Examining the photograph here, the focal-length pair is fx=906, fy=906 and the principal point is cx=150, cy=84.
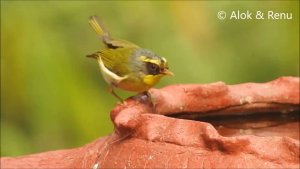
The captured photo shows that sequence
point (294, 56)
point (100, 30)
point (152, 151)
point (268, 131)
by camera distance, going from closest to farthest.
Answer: point (152, 151) < point (268, 131) < point (100, 30) < point (294, 56)

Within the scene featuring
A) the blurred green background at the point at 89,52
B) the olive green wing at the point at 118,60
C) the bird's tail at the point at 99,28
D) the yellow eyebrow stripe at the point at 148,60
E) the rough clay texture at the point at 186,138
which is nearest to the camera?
the rough clay texture at the point at 186,138

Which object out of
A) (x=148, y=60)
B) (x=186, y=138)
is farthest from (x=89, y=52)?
(x=186, y=138)

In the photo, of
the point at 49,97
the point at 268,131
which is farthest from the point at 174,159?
the point at 49,97

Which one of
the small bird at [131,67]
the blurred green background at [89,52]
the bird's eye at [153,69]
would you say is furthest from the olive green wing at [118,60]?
the blurred green background at [89,52]

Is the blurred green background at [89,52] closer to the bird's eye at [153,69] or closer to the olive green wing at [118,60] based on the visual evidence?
the olive green wing at [118,60]

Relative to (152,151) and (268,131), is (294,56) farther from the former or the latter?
(152,151)

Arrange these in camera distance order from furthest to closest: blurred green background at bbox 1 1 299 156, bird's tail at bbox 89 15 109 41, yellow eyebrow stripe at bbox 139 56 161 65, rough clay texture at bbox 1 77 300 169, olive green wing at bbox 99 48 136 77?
blurred green background at bbox 1 1 299 156 → bird's tail at bbox 89 15 109 41 → olive green wing at bbox 99 48 136 77 → yellow eyebrow stripe at bbox 139 56 161 65 → rough clay texture at bbox 1 77 300 169

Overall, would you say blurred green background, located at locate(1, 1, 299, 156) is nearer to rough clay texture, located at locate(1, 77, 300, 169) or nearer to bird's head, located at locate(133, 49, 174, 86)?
rough clay texture, located at locate(1, 77, 300, 169)

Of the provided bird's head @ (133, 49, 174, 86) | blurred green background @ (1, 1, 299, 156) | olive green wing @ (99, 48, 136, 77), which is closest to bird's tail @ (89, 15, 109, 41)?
olive green wing @ (99, 48, 136, 77)
